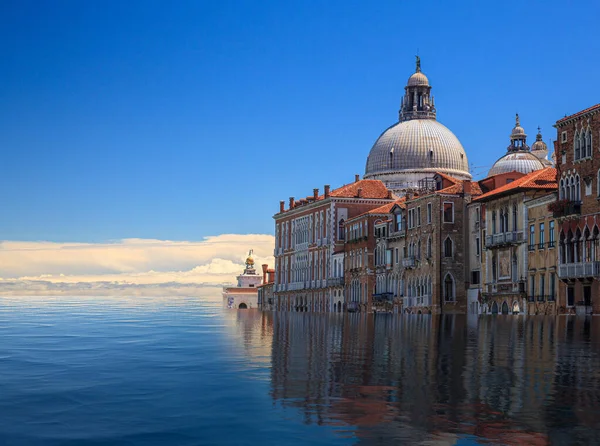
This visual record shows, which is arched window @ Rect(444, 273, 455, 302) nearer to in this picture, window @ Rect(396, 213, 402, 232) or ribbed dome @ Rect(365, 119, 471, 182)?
window @ Rect(396, 213, 402, 232)

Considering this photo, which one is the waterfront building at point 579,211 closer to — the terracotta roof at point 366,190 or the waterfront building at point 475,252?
the waterfront building at point 475,252

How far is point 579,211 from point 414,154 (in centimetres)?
5897

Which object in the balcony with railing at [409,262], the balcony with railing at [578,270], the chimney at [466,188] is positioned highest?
the chimney at [466,188]

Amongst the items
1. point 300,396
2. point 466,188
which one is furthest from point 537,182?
point 300,396

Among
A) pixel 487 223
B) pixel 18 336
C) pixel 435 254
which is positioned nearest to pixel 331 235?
pixel 435 254

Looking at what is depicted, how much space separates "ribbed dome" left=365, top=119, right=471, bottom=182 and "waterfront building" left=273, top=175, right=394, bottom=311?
508 cm

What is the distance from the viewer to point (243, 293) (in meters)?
169

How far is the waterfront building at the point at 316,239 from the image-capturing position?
349ft

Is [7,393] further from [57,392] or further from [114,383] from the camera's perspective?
[114,383]

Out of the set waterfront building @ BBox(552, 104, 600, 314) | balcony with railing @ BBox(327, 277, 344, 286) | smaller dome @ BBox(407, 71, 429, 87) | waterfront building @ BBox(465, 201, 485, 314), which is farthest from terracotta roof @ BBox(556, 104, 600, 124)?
smaller dome @ BBox(407, 71, 429, 87)

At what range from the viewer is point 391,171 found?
118 m

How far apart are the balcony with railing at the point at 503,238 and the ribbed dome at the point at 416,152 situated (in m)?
45.4

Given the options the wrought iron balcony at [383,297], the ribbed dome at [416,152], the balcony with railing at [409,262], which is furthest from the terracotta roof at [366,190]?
the balcony with railing at [409,262]

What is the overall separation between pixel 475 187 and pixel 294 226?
45.3 m
